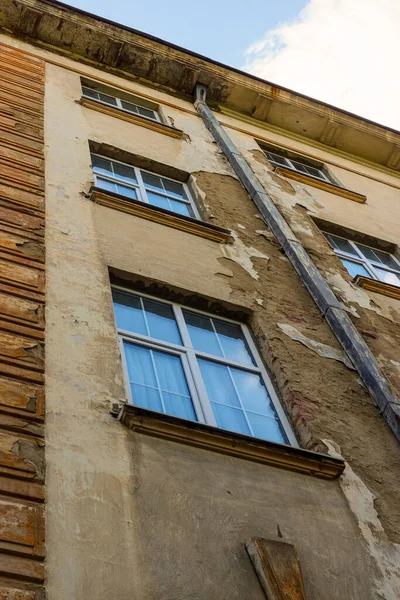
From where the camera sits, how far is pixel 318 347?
638cm

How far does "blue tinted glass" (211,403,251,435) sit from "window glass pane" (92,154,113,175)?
4283mm

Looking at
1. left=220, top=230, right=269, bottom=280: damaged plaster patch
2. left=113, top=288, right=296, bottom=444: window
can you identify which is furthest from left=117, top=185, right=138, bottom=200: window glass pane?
left=113, top=288, right=296, bottom=444: window

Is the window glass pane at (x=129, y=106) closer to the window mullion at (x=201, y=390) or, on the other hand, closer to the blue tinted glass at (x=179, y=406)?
the window mullion at (x=201, y=390)

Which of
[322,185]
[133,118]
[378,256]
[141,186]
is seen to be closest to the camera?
[141,186]

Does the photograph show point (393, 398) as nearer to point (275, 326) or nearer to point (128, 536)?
point (275, 326)

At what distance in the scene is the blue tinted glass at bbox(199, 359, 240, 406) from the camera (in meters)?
5.49

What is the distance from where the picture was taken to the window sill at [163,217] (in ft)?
23.6

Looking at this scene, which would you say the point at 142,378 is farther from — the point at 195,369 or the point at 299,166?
the point at 299,166

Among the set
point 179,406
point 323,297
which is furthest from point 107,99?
point 179,406

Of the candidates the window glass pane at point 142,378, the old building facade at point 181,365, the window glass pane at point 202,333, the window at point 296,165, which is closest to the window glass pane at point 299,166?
the window at point 296,165

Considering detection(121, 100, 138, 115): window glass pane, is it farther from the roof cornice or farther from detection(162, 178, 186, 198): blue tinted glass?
detection(162, 178, 186, 198): blue tinted glass

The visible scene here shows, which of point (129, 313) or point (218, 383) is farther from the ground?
point (129, 313)

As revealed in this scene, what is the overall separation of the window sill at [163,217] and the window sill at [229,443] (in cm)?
323

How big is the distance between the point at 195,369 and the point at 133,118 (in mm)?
5688
